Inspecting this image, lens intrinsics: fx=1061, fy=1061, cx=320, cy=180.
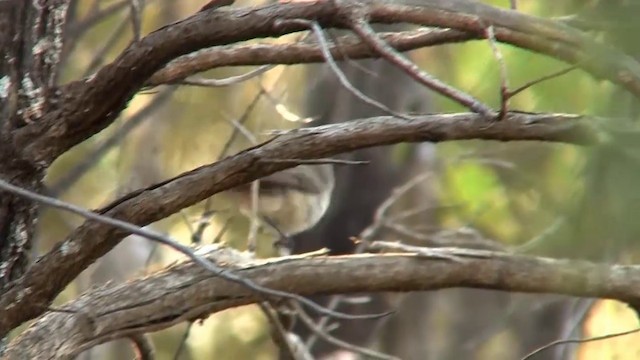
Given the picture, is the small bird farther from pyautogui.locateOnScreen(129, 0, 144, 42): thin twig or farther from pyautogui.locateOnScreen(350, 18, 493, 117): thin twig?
pyautogui.locateOnScreen(350, 18, 493, 117): thin twig

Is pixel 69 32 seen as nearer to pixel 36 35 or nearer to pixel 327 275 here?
pixel 36 35

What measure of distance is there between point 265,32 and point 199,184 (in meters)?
0.40

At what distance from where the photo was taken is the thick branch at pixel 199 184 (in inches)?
95.2

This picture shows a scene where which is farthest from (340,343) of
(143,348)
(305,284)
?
(305,284)

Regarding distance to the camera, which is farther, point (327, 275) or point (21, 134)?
point (327, 275)

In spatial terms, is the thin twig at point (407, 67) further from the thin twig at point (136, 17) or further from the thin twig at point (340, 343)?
the thin twig at point (340, 343)

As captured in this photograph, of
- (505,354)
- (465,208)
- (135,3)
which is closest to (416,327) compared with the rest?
(465,208)

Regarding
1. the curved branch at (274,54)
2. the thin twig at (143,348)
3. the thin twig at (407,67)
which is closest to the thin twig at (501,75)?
the thin twig at (407,67)

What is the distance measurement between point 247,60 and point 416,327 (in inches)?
212

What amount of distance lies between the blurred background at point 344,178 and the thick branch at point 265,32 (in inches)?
64.5

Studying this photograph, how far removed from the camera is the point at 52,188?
16.1ft

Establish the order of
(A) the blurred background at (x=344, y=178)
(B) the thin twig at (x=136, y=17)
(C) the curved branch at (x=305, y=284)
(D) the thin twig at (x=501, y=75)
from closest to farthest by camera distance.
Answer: (D) the thin twig at (x=501, y=75)
(C) the curved branch at (x=305, y=284)
(B) the thin twig at (x=136, y=17)
(A) the blurred background at (x=344, y=178)

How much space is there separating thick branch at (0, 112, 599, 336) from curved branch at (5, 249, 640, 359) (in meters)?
0.12

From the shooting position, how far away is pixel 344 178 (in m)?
6.66
